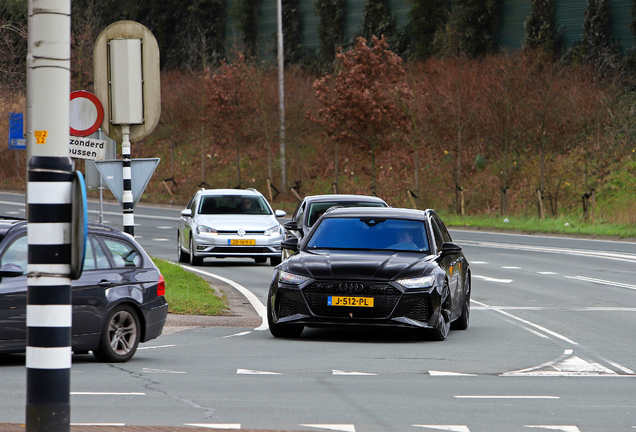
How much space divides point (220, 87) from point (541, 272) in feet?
107

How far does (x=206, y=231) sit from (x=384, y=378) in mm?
14075

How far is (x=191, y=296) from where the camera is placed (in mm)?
16250

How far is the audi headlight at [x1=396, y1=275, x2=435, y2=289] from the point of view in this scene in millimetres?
11719

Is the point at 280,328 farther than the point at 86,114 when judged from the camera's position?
No

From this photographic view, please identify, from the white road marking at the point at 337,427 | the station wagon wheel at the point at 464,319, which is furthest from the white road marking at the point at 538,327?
the white road marking at the point at 337,427

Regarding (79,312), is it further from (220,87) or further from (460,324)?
(220,87)

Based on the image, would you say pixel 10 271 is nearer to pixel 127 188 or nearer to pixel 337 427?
pixel 337 427

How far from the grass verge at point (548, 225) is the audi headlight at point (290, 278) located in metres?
24.0

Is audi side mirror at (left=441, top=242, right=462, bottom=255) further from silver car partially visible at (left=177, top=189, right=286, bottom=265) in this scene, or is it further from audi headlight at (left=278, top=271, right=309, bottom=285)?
silver car partially visible at (left=177, top=189, right=286, bottom=265)

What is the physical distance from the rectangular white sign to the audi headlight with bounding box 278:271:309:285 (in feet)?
11.1

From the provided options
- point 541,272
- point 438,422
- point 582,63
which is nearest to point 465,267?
point 438,422

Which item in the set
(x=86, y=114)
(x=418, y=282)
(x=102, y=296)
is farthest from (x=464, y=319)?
(x=86, y=114)

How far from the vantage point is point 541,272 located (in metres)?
22.5

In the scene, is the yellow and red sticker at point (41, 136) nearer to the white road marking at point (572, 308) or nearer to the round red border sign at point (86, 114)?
the round red border sign at point (86, 114)
